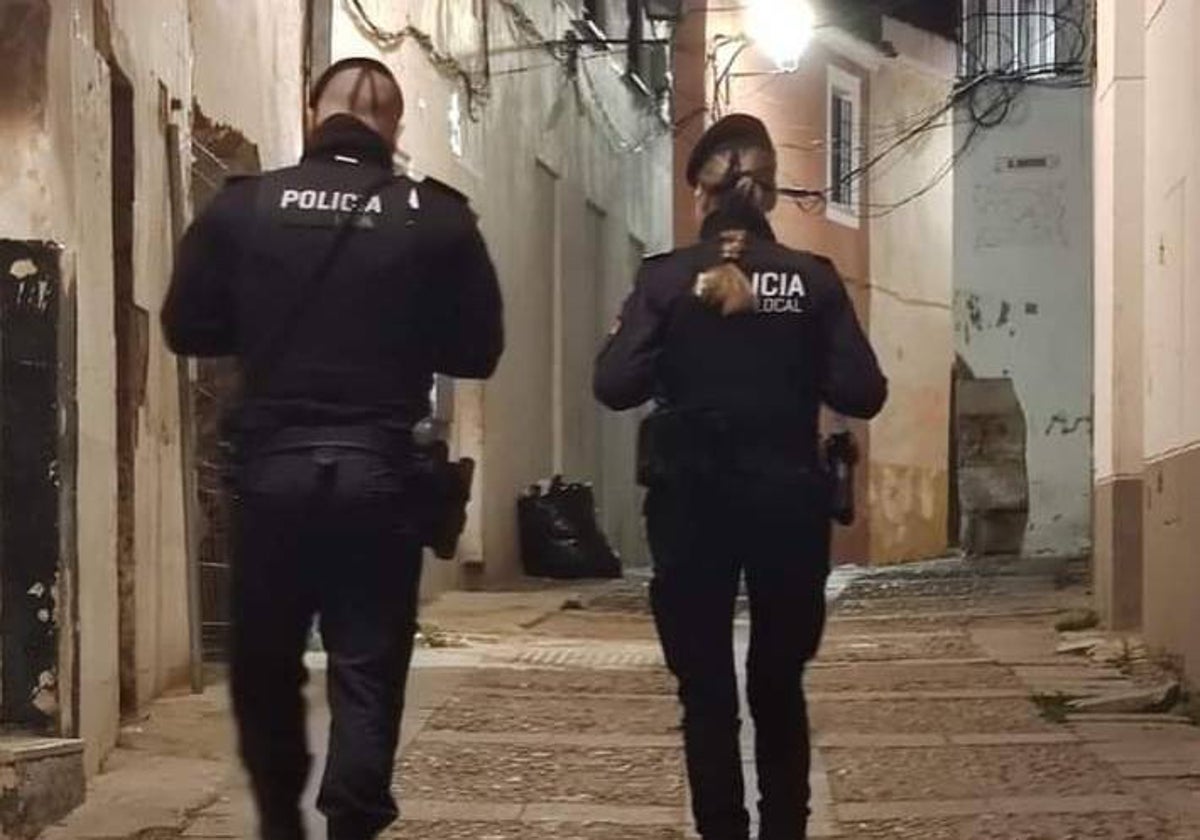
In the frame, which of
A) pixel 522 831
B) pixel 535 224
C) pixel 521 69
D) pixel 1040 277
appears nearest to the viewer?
pixel 522 831

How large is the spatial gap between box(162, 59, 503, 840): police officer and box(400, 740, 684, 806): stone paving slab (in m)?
2.60

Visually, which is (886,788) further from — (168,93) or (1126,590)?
(1126,590)

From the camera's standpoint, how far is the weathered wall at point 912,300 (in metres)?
26.9

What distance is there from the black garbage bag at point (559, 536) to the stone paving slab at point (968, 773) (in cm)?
1067

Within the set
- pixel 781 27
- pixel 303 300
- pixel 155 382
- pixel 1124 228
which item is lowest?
pixel 155 382

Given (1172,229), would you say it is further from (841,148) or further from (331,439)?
(841,148)

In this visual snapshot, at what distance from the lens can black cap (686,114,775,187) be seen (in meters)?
5.45

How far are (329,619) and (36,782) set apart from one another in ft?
6.98

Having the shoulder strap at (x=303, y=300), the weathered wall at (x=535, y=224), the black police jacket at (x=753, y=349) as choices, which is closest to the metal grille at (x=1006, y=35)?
the weathered wall at (x=535, y=224)

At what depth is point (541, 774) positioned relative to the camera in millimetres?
7539

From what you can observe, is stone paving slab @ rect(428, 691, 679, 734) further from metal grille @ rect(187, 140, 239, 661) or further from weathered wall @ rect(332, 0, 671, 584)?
weathered wall @ rect(332, 0, 671, 584)

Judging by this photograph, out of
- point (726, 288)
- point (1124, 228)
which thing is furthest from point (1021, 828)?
point (1124, 228)

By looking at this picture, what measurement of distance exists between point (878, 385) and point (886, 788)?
236 centimetres

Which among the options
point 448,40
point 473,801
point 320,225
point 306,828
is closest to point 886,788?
point 473,801
